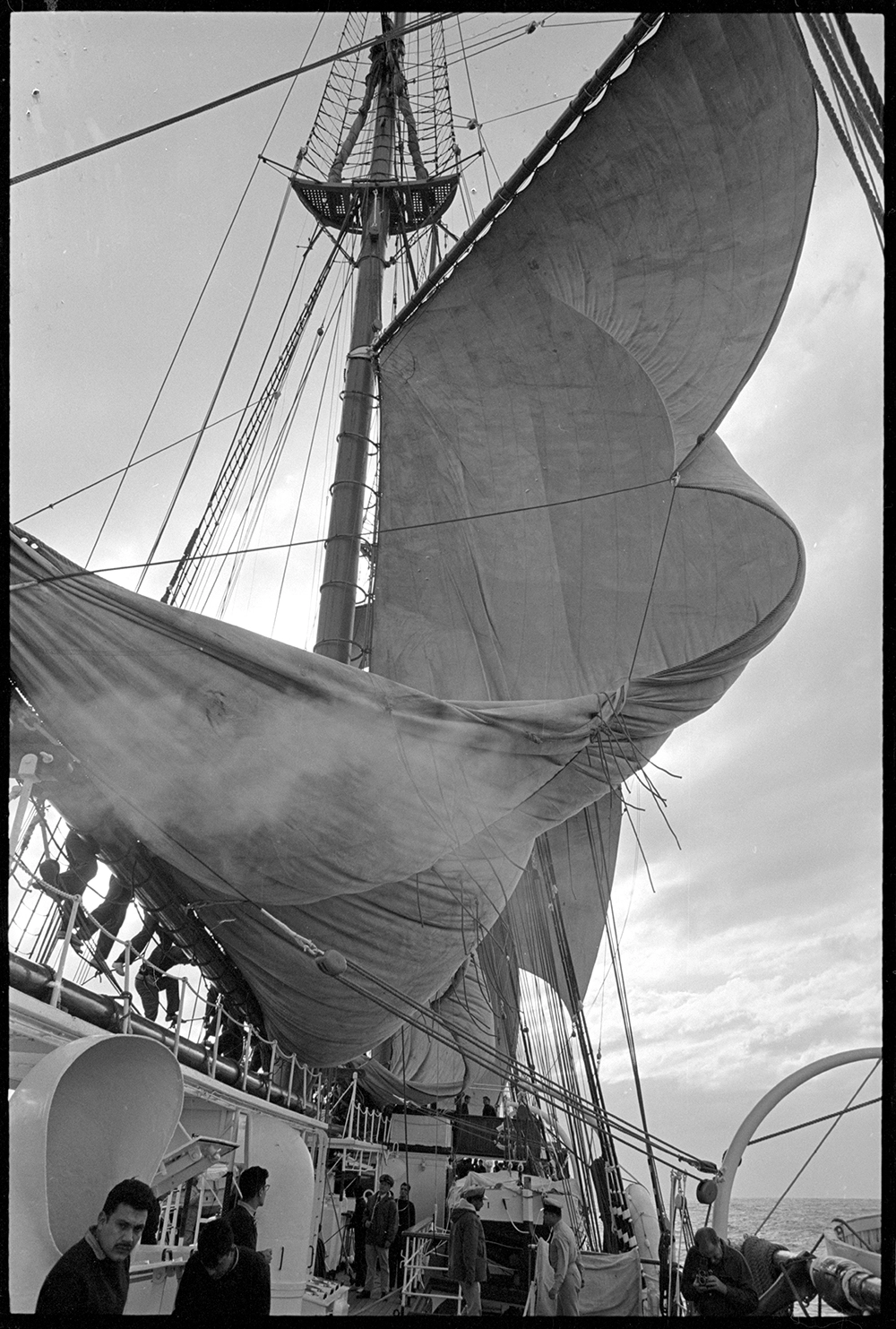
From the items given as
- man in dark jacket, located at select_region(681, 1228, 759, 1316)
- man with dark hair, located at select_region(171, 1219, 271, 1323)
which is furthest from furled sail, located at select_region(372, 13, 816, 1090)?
man with dark hair, located at select_region(171, 1219, 271, 1323)

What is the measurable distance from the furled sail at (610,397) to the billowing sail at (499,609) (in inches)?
1.1

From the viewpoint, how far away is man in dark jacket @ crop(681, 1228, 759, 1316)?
3021mm

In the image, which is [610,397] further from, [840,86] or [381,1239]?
[840,86]

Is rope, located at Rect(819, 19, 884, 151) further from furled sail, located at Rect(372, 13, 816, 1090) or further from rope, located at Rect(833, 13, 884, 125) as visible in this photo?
furled sail, located at Rect(372, 13, 816, 1090)

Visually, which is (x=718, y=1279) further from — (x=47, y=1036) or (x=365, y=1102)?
(x=365, y=1102)

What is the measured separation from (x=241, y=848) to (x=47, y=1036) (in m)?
1.46

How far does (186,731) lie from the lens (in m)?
4.90

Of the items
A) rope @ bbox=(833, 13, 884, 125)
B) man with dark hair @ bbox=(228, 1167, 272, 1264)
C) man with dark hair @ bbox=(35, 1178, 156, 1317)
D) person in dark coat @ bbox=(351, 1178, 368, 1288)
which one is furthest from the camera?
person in dark coat @ bbox=(351, 1178, 368, 1288)

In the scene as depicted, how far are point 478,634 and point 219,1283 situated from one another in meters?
8.72

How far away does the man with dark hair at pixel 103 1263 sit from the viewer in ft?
7.04

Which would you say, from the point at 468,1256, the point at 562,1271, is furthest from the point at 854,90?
the point at 468,1256

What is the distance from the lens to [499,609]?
11031mm

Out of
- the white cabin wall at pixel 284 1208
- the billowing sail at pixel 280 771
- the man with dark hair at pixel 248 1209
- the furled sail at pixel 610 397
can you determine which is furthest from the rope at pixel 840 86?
the white cabin wall at pixel 284 1208

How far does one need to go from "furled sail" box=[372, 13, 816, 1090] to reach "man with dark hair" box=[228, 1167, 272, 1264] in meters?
5.24
